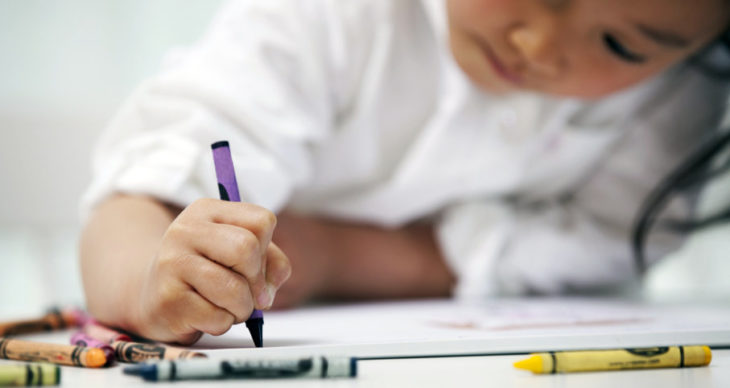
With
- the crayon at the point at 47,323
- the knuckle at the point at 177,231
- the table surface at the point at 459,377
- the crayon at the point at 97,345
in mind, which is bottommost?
the table surface at the point at 459,377

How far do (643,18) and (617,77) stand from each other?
6 cm

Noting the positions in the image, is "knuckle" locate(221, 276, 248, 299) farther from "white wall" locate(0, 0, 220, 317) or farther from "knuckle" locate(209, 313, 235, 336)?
"white wall" locate(0, 0, 220, 317)

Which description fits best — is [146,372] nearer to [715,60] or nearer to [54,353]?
[54,353]

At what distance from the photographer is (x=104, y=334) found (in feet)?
0.89

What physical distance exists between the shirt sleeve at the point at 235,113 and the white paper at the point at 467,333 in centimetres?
8

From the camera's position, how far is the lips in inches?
18.4

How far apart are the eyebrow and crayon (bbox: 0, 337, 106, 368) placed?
0.37 m

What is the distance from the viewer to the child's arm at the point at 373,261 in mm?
587

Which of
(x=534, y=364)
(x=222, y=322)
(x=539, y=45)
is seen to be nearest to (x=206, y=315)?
(x=222, y=322)

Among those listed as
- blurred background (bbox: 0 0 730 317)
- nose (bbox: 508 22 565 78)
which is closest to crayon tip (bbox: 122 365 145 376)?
nose (bbox: 508 22 565 78)

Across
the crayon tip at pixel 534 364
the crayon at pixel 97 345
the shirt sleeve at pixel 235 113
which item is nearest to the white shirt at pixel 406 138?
the shirt sleeve at pixel 235 113

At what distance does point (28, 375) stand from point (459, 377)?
0.41 ft

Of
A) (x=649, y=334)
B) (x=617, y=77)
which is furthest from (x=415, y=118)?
(x=649, y=334)

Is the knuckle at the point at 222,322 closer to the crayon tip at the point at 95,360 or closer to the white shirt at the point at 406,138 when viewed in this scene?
the crayon tip at the point at 95,360
